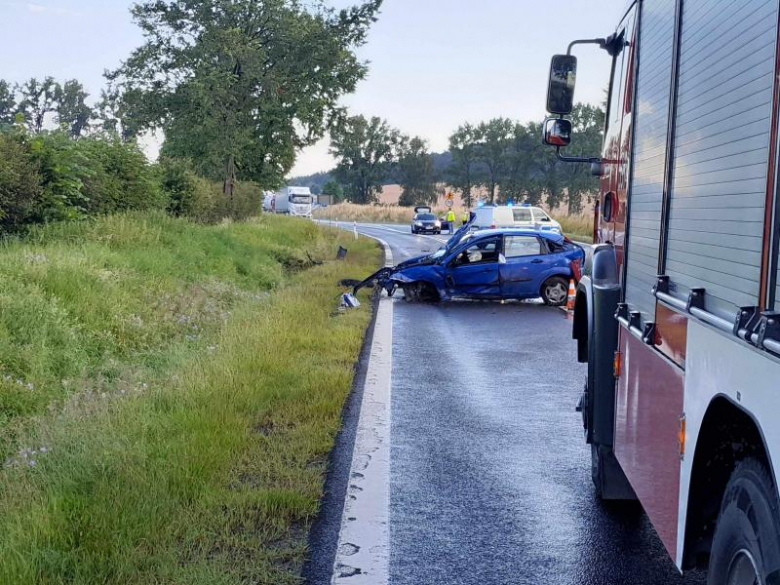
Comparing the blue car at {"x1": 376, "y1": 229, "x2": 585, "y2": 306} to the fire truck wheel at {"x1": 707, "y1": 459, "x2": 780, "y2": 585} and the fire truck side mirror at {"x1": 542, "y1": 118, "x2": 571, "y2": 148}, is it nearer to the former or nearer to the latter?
the fire truck side mirror at {"x1": 542, "y1": 118, "x2": 571, "y2": 148}

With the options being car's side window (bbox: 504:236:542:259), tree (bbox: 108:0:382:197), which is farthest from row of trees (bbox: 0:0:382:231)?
car's side window (bbox: 504:236:542:259)

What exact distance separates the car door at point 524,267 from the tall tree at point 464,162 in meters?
83.8

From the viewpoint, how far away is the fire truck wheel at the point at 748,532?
7.87ft

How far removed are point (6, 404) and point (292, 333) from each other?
155 inches

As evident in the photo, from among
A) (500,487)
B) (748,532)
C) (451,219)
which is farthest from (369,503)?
(451,219)

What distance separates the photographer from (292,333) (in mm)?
11266

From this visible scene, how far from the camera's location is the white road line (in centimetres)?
443

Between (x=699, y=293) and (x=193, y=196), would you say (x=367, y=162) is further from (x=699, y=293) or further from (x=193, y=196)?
(x=699, y=293)

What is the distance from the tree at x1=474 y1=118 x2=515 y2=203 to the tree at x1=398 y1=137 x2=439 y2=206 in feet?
44.3

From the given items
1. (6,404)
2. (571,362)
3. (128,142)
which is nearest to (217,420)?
(6,404)

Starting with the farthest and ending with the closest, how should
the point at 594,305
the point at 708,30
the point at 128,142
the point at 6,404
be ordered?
the point at 128,142 → the point at 6,404 → the point at 594,305 → the point at 708,30

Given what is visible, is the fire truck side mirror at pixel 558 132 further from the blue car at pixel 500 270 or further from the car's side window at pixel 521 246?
the car's side window at pixel 521 246

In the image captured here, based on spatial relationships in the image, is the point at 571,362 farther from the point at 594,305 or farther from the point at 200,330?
the point at 594,305

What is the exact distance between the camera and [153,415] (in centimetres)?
683
